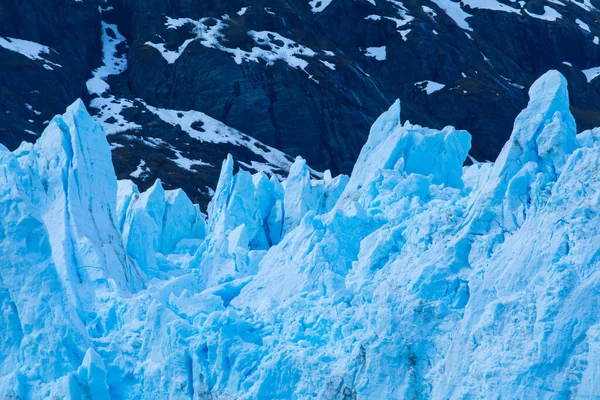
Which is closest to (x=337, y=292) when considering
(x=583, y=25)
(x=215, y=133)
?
(x=215, y=133)

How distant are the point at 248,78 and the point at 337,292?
62.1 m

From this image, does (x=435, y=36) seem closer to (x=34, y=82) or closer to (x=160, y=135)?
(x=160, y=135)

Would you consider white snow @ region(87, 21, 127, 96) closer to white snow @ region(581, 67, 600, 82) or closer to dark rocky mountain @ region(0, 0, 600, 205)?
dark rocky mountain @ region(0, 0, 600, 205)

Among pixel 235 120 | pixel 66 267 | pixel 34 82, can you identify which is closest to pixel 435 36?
pixel 235 120

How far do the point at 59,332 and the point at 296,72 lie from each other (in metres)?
63.4

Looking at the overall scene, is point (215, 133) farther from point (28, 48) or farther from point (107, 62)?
point (28, 48)

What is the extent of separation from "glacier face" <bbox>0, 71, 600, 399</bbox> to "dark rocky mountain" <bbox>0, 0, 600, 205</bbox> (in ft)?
143

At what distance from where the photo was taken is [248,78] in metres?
81.1

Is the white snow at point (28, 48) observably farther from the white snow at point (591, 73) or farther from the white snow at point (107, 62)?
the white snow at point (591, 73)

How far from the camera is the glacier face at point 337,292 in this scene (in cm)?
1733

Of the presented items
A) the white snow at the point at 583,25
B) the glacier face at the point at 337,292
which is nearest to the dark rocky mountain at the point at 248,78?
the white snow at the point at 583,25

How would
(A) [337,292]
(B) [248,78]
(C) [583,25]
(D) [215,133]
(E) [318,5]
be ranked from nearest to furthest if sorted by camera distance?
(A) [337,292] → (D) [215,133] → (B) [248,78] → (E) [318,5] → (C) [583,25]

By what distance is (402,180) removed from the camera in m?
25.5

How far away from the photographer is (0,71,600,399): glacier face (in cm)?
1733
